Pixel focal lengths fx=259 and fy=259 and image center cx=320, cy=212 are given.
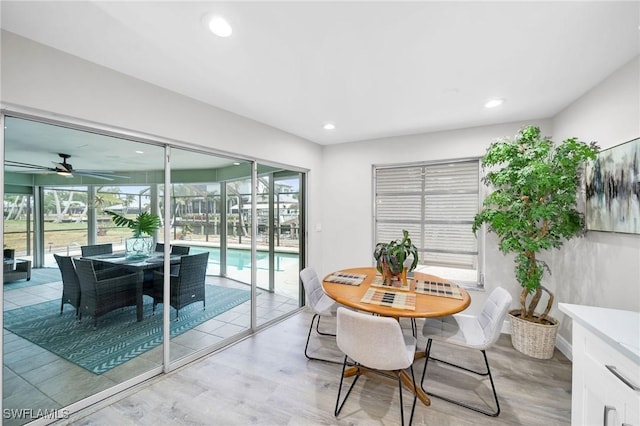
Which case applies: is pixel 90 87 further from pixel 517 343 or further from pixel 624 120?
pixel 517 343

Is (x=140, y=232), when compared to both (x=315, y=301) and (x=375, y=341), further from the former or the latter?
(x=375, y=341)

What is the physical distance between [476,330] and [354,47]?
2442mm

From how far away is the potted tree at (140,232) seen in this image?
2.29 meters

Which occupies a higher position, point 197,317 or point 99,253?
point 99,253

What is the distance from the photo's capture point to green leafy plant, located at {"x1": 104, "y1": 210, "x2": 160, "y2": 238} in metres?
2.24

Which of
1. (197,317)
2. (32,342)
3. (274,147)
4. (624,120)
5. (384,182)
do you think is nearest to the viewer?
(32,342)

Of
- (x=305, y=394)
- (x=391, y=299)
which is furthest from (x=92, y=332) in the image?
(x=391, y=299)

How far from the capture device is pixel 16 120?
1.66 meters

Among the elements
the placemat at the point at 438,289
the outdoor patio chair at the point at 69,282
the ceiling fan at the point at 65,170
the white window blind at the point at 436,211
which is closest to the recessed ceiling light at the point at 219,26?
the ceiling fan at the point at 65,170

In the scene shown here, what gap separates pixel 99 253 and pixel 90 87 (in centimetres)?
128

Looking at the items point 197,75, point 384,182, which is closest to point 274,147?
point 197,75

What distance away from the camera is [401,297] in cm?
220

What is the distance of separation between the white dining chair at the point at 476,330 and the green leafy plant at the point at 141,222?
2607 millimetres

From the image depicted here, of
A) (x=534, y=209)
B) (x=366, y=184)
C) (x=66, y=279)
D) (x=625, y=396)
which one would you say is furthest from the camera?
(x=366, y=184)
